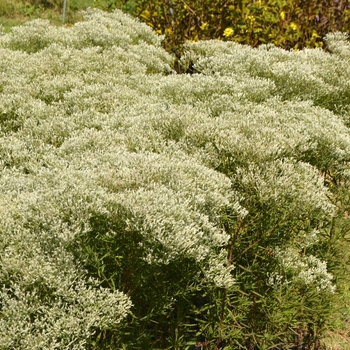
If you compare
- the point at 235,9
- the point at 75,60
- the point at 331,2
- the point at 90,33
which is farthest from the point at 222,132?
the point at 331,2

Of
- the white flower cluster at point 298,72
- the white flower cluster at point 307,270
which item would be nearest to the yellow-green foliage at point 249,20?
the white flower cluster at point 298,72

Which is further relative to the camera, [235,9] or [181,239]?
[235,9]

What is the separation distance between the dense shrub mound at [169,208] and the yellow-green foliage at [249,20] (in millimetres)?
3378

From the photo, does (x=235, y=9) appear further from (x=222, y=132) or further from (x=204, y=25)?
(x=222, y=132)

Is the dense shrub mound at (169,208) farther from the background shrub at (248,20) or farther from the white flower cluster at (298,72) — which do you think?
the background shrub at (248,20)

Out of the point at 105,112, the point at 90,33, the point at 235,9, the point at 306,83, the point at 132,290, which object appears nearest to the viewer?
the point at 132,290

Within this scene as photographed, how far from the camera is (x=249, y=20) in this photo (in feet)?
30.3

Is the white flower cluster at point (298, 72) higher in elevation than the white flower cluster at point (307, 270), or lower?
higher

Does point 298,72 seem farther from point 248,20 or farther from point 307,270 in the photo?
point 248,20

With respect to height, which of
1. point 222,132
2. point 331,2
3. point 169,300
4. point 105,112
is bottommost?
point 169,300

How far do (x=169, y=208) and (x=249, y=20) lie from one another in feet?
23.4

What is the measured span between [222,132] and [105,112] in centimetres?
188

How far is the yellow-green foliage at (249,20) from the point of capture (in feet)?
30.5

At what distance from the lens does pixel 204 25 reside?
9422 mm
